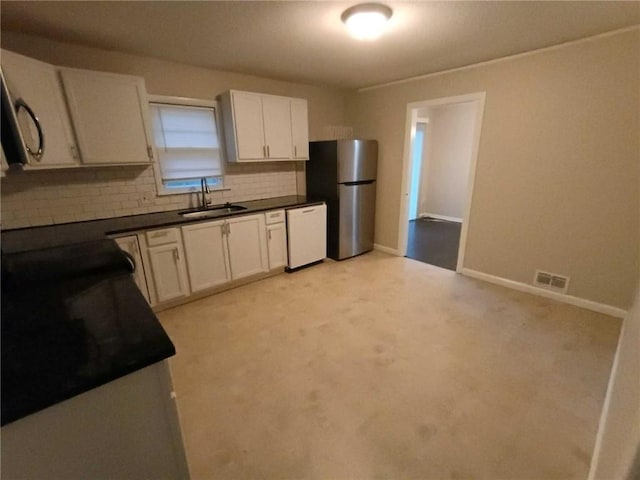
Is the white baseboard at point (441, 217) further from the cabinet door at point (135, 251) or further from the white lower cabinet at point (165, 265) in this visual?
the cabinet door at point (135, 251)

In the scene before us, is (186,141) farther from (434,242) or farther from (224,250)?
(434,242)

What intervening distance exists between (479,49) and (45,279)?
361 centimetres

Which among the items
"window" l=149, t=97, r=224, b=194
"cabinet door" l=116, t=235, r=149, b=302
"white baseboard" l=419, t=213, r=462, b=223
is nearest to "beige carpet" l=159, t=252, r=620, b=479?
"cabinet door" l=116, t=235, r=149, b=302

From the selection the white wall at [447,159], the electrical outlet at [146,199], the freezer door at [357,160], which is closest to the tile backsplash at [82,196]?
the electrical outlet at [146,199]

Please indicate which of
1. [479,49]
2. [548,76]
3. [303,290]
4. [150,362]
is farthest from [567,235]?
[150,362]

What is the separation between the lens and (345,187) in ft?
12.6

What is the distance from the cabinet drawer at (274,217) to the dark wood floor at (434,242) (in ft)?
6.54

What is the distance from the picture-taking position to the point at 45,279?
59.6 inches

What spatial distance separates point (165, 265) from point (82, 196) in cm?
95

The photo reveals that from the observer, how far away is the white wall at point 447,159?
5.71m

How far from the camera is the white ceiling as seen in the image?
184 cm

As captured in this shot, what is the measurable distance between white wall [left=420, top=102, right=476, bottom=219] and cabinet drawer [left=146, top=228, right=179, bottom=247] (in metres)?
5.20

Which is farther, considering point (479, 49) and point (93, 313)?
point (479, 49)

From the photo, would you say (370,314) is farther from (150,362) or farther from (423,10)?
(423,10)
